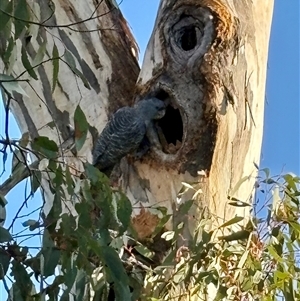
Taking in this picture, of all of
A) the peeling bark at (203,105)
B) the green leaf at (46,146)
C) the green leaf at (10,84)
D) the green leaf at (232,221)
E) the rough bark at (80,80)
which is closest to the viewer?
the green leaf at (10,84)

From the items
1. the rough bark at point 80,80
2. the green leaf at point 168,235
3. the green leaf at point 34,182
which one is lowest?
the green leaf at point 34,182

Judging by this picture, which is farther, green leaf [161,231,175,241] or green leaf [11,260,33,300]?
green leaf [161,231,175,241]

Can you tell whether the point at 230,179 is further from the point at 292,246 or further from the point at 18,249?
the point at 18,249

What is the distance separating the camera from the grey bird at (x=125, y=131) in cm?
154

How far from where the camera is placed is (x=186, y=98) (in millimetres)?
1521

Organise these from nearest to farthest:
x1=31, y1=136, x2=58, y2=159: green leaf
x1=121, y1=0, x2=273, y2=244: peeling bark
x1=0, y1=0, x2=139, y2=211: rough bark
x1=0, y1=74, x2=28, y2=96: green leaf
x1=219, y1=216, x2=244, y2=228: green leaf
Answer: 1. x1=0, y1=74, x2=28, y2=96: green leaf
2. x1=31, y1=136, x2=58, y2=159: green leaf
3. x1=219, y1=216, x2=244, y2=228: green leaf
4. x1=121, y1=0, x2=273, y2=244: peeling bark
5. x1=0, y1=0, x2=139, y2=211: rough bark

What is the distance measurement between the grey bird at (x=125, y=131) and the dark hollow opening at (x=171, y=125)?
1.6 inches

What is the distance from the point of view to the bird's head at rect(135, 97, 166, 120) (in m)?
1.53

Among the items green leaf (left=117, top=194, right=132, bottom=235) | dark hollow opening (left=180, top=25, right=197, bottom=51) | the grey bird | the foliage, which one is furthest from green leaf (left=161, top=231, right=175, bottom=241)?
dark hollow opening (left=180, top=25, right=197, bottom=51)

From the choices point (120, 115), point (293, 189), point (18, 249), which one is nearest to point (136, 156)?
point (120, 115)

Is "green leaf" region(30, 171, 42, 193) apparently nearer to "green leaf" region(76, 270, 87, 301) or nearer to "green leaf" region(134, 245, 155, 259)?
"green leaf" region(76, 270, 87, 301)

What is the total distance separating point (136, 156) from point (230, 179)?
0.70 feet

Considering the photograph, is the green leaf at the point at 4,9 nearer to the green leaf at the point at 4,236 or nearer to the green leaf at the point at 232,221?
the green leaf at the point at 4,236

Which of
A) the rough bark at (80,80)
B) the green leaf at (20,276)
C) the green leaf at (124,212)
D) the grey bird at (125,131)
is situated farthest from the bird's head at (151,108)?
the green leaf at (20,276)
